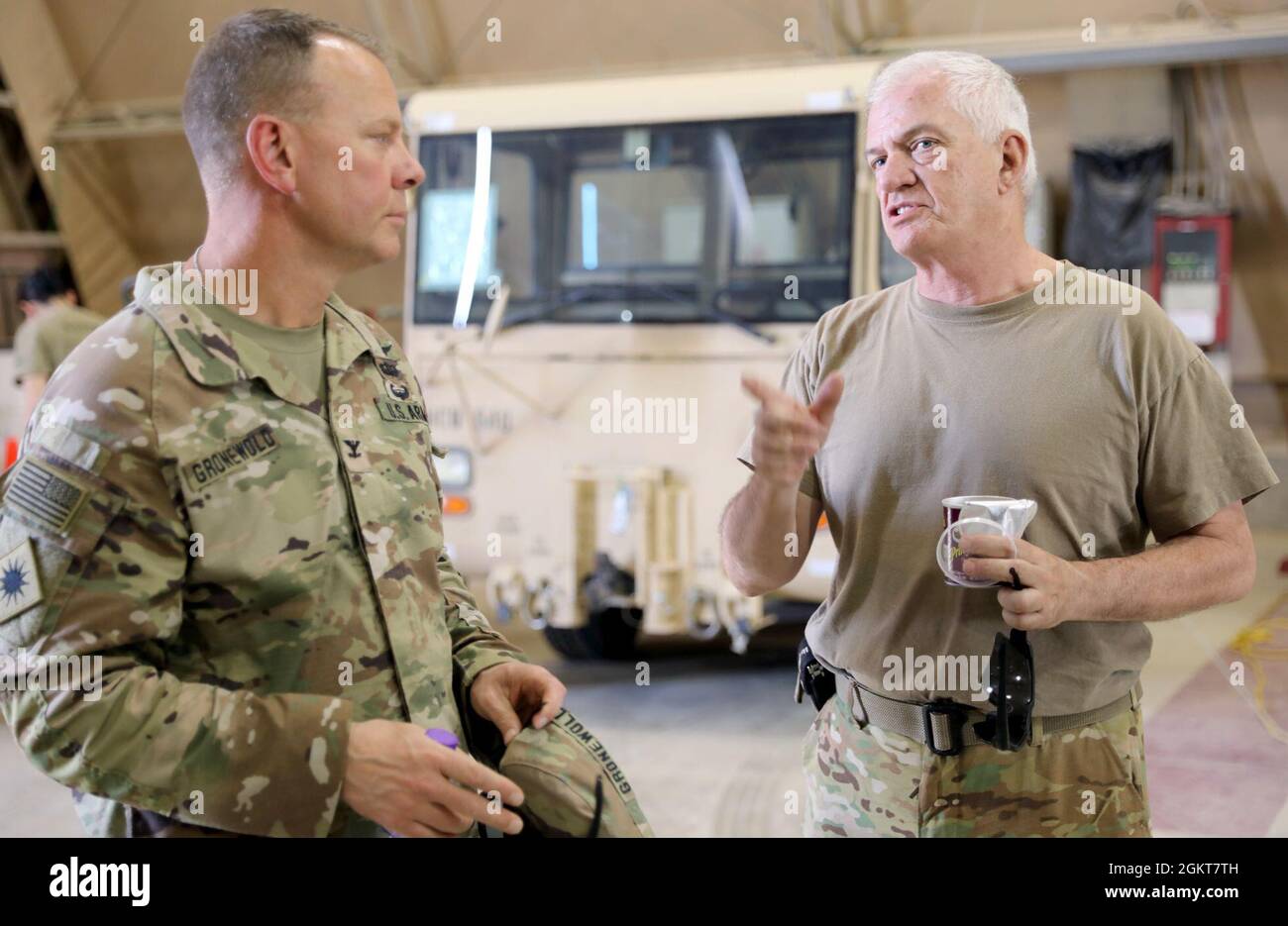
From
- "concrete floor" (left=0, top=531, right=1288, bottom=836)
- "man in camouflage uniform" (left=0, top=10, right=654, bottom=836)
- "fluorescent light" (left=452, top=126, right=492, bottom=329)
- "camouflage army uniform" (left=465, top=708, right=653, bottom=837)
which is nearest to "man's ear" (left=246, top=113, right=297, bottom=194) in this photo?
"man in camouflage uniform" (left=0, top=10, right=654, bottom=836)

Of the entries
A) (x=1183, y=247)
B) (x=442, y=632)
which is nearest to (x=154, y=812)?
(x=442, y=632)

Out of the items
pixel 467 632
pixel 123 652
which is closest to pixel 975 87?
pixel 467 632

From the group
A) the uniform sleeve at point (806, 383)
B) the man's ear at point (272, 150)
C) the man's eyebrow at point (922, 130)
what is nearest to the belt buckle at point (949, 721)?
the uniform sleeve at point (806, 383)

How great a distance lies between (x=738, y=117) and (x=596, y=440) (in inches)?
49.7

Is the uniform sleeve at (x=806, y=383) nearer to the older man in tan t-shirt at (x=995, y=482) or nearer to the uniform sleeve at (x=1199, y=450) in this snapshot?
the older man in tan t-shirt at (x=995, y=482)

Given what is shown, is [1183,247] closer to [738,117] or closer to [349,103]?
[738,117]

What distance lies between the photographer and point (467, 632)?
5.33ft

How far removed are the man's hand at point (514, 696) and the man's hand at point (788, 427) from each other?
39 centimetres

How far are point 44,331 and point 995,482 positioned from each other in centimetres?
521

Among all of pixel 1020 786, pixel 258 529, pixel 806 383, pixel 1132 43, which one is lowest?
pixel 1020 786

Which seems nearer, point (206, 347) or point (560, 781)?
point (206, 347)

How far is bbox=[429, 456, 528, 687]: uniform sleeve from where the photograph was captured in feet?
5.15

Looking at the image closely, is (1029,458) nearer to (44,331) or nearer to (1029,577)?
(1029,577)

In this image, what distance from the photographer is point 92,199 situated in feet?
34.9
